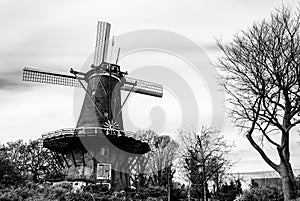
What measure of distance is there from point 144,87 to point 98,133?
9029mm

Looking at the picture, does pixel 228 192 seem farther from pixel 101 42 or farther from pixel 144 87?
pixel 101 42

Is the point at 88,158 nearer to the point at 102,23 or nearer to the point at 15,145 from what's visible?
the point at 102,23

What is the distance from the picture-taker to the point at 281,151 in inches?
516

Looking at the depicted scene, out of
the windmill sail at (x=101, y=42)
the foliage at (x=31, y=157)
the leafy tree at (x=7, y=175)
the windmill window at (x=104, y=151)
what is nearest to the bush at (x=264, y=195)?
the windmill window at (x=104, y=151)

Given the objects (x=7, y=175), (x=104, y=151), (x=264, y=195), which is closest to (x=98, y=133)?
(x=104, y=151)

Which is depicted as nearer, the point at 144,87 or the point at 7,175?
the point at 7,175

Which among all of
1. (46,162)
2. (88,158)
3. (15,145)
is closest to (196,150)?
(88,158)

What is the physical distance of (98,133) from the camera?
86.1 feet

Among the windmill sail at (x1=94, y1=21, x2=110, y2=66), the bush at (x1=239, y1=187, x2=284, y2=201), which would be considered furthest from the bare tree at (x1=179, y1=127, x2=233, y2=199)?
the windmill sail at (x1=94, y1=21, x2=110, y2=66)

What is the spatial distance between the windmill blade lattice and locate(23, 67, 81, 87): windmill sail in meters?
4.69

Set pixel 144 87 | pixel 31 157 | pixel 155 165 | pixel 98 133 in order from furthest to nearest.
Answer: pixel 31 157 → pixel 155 165 → pixel 144 87 → pixel 98 133

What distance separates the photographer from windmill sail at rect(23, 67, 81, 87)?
30.3 metres

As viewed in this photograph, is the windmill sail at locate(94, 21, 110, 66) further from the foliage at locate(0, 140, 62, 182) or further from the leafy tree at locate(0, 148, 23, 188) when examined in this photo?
the foliage at locate(0, 140, 62, 182)

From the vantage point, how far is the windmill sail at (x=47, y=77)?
1193 inches
